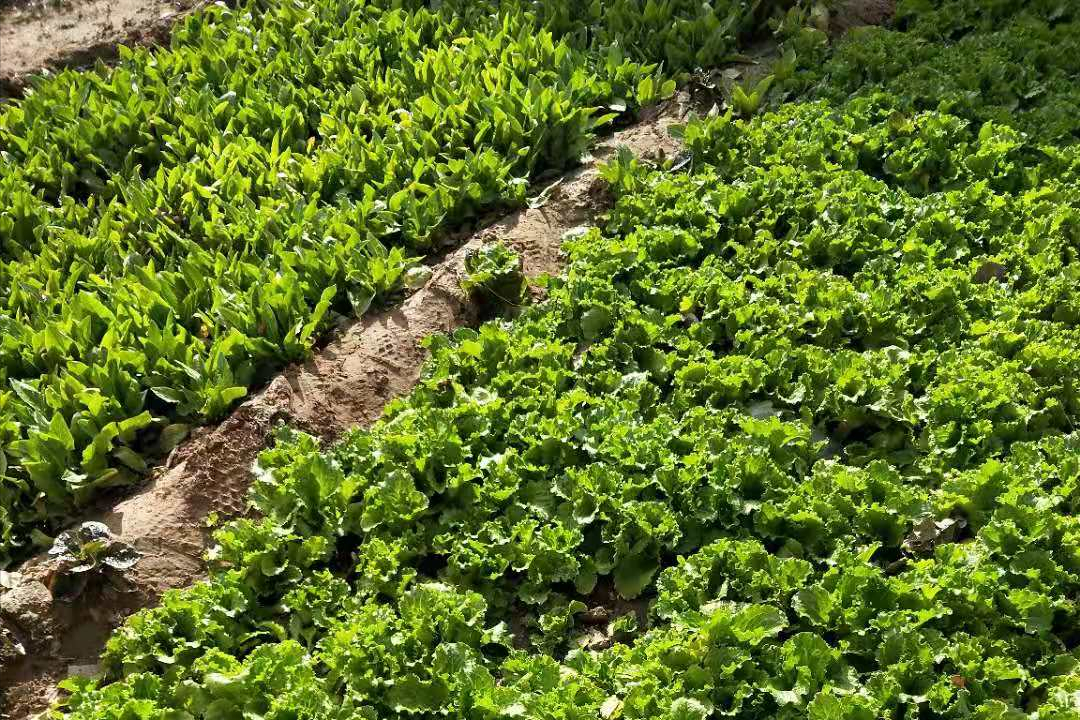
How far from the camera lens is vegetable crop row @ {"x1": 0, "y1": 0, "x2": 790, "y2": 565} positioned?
13.6 feet

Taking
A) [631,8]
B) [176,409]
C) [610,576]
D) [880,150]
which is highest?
[631,8]

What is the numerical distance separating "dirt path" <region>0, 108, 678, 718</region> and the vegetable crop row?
16 cm

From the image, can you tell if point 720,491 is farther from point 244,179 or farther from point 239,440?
point 244,179

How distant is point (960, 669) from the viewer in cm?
291

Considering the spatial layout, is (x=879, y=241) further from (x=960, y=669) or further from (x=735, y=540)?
(x=960, y=669)

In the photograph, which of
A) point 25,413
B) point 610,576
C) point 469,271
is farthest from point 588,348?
point 25,413

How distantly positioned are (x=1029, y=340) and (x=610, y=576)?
6.46 ft

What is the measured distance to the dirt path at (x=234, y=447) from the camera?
3479mm

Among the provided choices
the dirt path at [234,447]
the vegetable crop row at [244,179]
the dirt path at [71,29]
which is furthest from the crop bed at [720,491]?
the dirt path at [71,29]

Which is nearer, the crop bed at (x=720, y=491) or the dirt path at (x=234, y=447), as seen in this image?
the crop bed at (x=720, y=491)

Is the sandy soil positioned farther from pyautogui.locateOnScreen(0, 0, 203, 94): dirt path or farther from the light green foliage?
pyautogui.locateOnScreen(0, 0, 203, 94): dirt path

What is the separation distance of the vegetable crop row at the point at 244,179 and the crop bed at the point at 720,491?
0.67 m

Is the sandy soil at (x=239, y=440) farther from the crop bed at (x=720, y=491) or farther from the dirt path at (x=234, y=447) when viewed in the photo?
the crop bed at (x=720, y=491)

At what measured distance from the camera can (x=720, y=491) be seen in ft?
11.3
